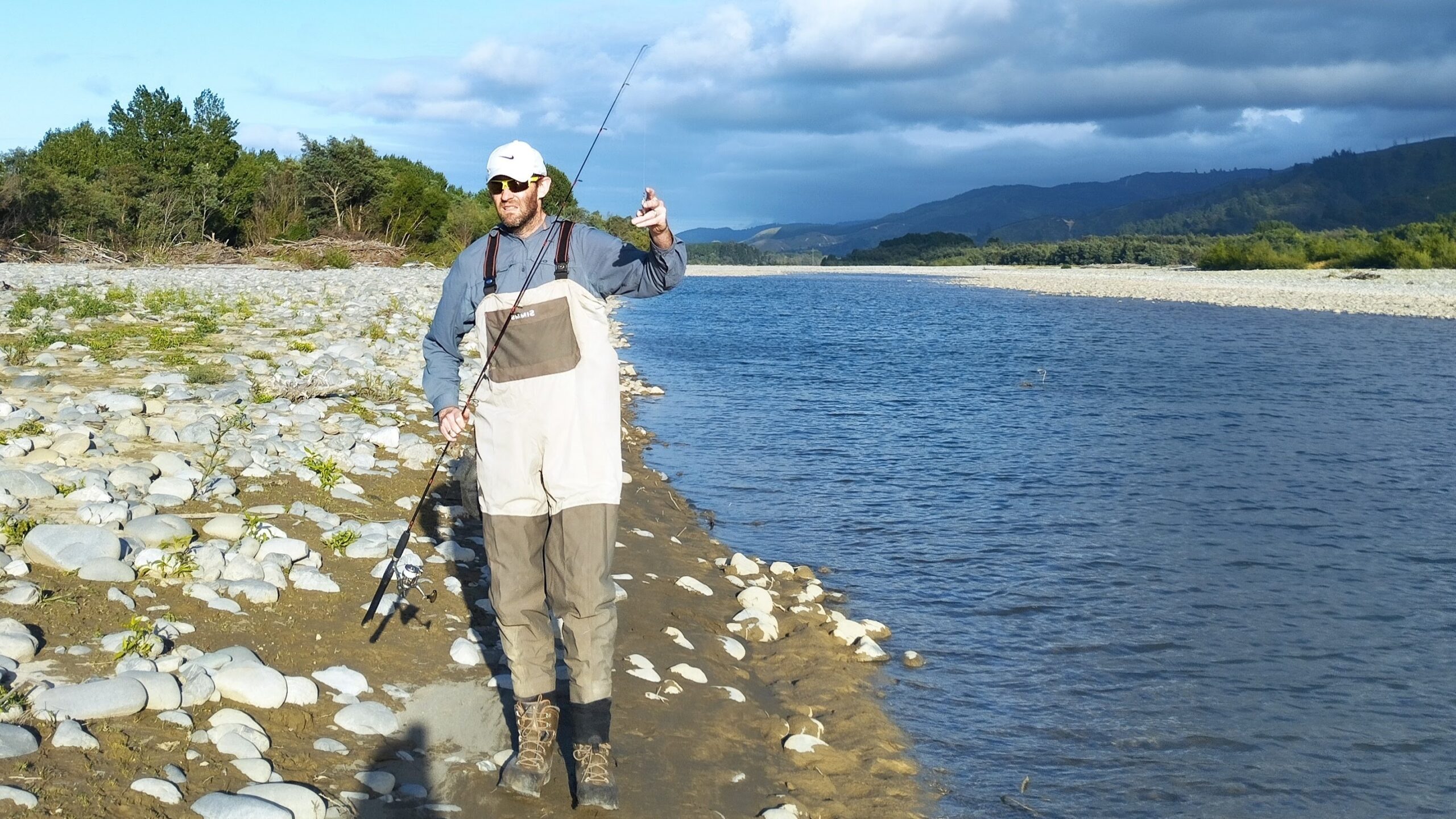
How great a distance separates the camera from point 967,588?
8.41m

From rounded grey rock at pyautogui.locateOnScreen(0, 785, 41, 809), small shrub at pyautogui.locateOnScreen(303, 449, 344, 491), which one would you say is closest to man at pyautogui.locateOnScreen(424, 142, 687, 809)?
rounded grey rock at pyautogui.locateOnScreen(0, 785, 41, 809)

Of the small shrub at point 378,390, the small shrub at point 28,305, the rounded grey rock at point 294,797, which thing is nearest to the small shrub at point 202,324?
the small shrub at point 28,305

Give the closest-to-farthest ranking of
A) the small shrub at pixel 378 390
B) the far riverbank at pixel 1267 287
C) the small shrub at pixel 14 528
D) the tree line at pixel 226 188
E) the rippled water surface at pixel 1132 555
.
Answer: the small shrub at pixel 14 528
the rippled water surface at pixel 1132 555
the small shrub at pixel 378 390
the tree line at pixel 226 188
the far riverbank at pixel 1267 287

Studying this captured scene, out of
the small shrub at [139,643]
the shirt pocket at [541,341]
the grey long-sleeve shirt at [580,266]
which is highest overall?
the grey long-sleeve shirt at [580,266]

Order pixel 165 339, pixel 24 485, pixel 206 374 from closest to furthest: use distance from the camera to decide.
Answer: pixel 24 485, pixel 206 374, pixel 165 339

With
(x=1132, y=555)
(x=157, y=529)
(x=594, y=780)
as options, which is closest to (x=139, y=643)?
(x=157, y=529)

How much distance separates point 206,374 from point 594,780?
280 inches

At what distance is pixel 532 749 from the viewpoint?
416 centimetres

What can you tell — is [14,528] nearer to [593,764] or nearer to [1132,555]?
[593,764]

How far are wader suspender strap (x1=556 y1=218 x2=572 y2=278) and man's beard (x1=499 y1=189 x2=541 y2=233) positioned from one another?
0.12 metres

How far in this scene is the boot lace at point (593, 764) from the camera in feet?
13.6

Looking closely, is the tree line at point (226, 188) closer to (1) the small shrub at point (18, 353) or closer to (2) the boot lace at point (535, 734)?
(1) the small shrub at point (18, 353)

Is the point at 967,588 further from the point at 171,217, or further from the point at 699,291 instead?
the point at 699,291

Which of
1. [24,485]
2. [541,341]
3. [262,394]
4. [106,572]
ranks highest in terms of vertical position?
[541,341]
